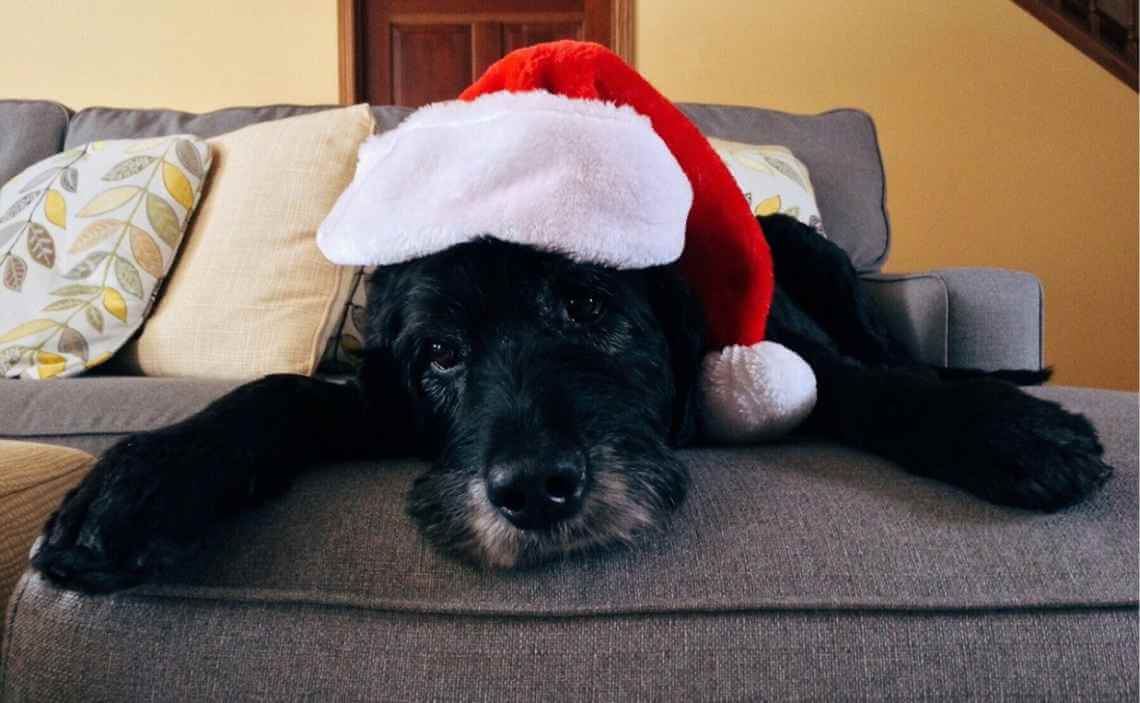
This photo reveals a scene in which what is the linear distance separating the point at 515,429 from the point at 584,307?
0.73 ft

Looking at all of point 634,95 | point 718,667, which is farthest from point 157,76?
point 718,667

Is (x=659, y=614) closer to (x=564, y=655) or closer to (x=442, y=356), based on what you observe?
(x=564, y=655)

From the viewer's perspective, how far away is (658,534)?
2.66ft

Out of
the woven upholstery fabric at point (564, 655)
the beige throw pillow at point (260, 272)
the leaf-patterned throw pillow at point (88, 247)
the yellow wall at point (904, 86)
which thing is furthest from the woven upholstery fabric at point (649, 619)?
the yellow wall at point (904, 86)

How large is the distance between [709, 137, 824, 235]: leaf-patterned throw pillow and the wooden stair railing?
6.23 ft

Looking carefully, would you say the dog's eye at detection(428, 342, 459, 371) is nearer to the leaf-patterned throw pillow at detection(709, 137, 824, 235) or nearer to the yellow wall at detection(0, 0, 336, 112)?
the leaf-patterned throw pillow at detection(709, 137, 824, 235)

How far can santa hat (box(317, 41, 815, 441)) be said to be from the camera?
2.77 feet

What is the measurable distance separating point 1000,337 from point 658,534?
1.24 metres

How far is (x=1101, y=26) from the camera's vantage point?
319 centimetres

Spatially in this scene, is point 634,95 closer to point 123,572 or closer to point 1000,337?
point 123,572

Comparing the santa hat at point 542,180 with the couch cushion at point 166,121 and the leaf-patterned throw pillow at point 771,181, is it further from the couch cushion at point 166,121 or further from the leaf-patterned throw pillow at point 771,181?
the couch cushion at point 166,121

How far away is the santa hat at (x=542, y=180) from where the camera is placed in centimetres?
84

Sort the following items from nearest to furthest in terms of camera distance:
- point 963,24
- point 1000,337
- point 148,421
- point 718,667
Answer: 1. point 718,667
2. point 148,421
3. point 1000,337
4. point 963,24

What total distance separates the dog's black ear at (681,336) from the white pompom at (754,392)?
2 centimetres
